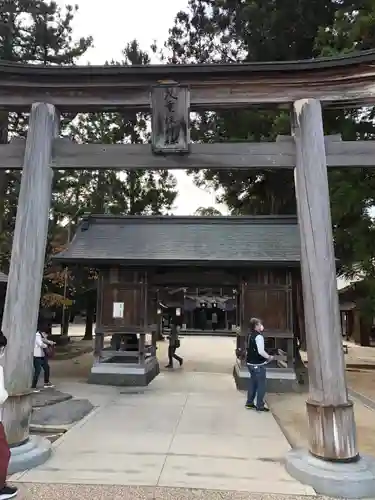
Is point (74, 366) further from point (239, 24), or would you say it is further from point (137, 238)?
point (239, 24)

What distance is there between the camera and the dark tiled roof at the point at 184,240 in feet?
36.8

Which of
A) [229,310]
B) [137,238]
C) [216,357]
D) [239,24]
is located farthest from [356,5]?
[229,310]

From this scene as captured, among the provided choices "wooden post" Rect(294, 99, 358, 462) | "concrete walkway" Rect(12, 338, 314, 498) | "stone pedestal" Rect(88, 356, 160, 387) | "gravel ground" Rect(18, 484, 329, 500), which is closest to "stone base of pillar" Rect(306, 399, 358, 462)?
"wooden post" Rect(294, 99, 358, 462)

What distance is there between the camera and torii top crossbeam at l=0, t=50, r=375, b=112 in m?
5.61

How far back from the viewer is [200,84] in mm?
5805

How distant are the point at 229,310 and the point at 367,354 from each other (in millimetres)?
15435

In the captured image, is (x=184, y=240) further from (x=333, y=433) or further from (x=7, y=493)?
(x=7, y=493)

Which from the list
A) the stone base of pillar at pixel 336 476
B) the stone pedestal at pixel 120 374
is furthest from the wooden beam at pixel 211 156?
the stone pedestal at pixel 120 374

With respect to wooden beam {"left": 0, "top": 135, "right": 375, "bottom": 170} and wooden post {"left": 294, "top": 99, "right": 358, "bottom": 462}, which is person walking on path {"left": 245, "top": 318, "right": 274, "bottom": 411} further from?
wooden beam {"left": 0, "top": 135, "right": 375, "bottom": 170}

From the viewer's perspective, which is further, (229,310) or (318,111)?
(229,310)

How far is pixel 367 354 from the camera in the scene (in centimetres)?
2128

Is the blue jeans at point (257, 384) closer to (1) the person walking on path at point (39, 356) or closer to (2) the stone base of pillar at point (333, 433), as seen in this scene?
(2) the stone base of pillar at point (333, 433)

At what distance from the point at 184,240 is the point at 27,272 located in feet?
26.1

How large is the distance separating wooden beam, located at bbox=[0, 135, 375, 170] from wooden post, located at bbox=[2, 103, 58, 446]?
0.84 ft
